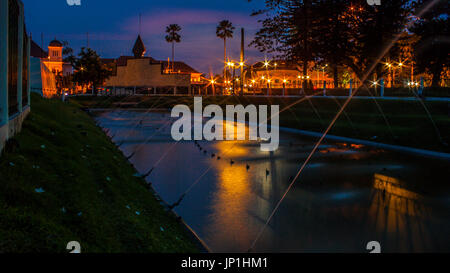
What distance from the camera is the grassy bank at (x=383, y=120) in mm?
19688

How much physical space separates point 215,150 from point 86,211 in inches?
544

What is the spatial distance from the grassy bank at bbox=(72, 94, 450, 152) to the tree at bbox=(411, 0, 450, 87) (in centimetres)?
2086

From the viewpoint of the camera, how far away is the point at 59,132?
11625mm

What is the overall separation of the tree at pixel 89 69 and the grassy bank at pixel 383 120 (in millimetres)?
56408

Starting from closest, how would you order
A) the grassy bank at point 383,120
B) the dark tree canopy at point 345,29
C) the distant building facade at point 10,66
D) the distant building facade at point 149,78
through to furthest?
the distant building facade at point 10,66 < the grassy bank at point 383,120 < the dark tree canopy at point 345,29 < the distant building facade at point 149,78

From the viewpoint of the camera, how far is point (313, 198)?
10156 mm

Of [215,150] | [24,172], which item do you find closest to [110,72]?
[215,150]

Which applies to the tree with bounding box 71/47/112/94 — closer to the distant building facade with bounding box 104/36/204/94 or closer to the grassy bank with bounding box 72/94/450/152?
the distant building facade with bounding box 104/36/204/94

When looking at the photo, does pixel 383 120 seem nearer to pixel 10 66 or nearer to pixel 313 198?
pixel 313 198

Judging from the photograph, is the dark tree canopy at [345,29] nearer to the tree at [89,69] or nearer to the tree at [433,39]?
the tree at [433,39]

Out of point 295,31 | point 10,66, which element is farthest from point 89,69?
point 10,66

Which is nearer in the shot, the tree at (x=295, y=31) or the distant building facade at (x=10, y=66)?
the distant building facade at (x=10, y=66)

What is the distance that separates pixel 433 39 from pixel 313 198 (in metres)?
49.4

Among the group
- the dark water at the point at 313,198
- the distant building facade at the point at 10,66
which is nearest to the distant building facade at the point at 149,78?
the dark water at the point at 313,198
